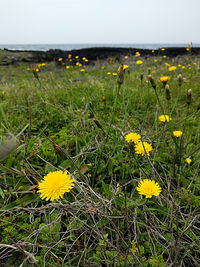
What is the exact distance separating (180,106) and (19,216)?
A: 2.42m

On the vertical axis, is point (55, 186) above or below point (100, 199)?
above

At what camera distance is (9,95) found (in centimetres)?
286

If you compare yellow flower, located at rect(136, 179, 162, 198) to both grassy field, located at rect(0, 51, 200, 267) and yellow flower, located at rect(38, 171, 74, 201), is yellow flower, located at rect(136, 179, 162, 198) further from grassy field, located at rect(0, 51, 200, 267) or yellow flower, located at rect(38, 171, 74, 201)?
yellow flower, located at rect(38, 171, 74, 201)

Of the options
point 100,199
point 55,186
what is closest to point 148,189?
point 100,199

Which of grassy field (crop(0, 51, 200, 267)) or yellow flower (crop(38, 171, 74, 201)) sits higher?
yellow flower (crop(38, 171, 74, 201))

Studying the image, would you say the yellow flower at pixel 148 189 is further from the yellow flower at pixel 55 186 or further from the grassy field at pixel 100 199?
the yellow flower at pixel 55 186

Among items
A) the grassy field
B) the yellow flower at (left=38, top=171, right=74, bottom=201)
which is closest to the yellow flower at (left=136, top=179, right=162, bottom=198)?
the grassy field

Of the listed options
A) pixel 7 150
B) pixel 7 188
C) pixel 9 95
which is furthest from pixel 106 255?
pixel 9 95

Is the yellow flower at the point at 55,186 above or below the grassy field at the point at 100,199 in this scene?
above

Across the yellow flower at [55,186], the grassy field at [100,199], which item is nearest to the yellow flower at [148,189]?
the grassy field at [100,199]

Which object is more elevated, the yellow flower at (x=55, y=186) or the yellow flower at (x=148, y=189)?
the yellow flower at (x=55, y=186)

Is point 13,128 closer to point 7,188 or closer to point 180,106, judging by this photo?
point 7,188

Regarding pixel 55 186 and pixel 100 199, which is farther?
pixel 100 199

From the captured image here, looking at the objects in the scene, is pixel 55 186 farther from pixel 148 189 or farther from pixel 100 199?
pixel 148 189
